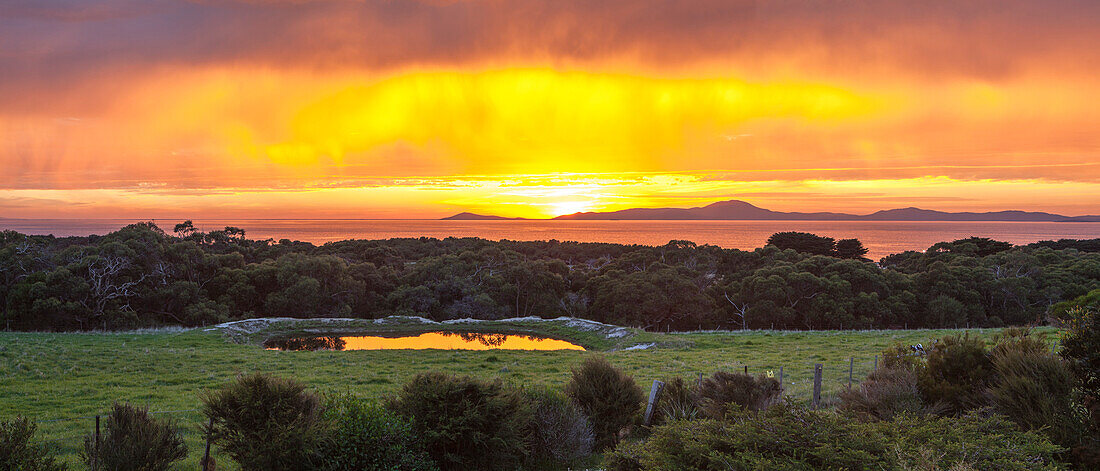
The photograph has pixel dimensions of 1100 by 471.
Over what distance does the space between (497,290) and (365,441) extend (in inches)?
1616

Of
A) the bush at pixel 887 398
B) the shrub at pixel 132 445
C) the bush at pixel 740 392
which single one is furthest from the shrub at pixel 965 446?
the shrub at pixel 132 445

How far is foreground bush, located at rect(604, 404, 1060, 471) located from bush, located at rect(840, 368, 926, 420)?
8.64 ft

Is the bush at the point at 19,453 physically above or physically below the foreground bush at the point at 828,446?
below

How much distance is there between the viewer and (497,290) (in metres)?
48.4

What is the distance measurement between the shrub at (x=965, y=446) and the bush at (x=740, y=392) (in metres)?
3.01

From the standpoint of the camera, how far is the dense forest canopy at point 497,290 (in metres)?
37.0

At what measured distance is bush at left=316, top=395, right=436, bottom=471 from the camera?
23.7 feet

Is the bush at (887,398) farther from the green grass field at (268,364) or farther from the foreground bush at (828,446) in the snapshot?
the foreground bush at (828,446)

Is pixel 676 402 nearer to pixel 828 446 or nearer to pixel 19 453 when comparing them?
pixel 828 446

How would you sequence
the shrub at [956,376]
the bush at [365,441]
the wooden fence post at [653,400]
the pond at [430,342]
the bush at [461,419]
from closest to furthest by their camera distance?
the bush at [365,441]
the bush at [461,419]
the shrub at [956,376]
the wooden fence post at [653,400]
the pond at [430,342]

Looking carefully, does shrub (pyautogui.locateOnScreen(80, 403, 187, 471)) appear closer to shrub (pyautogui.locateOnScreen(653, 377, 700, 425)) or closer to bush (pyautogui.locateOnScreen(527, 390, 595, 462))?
bush (pyautogui.locateOnScreen(527, 390, 595, 462))

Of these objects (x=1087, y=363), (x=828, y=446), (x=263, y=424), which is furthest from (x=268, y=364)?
(x=1087, y=363)

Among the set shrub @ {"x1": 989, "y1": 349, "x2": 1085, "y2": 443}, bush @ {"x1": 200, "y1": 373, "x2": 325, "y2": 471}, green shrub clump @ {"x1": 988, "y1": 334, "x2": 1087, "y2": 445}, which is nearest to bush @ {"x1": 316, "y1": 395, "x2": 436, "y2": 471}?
bush @ {"x1": 200, "y1": 373, "x2": 325, "y2": 471}

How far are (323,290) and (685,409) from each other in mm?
41392
